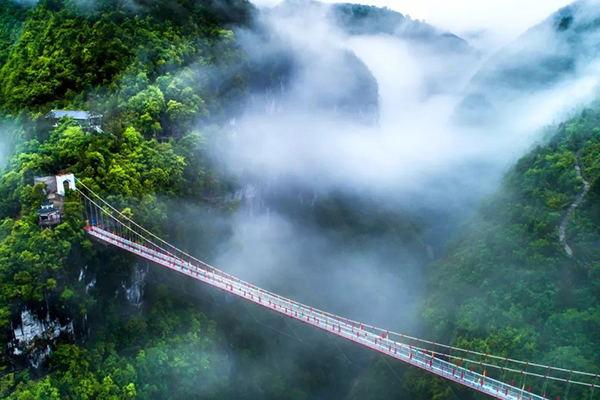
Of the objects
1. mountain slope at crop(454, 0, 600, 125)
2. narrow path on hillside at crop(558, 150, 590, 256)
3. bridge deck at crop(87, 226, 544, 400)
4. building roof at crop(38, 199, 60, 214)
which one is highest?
mountain slope at crop(454, 0, 600, 125)

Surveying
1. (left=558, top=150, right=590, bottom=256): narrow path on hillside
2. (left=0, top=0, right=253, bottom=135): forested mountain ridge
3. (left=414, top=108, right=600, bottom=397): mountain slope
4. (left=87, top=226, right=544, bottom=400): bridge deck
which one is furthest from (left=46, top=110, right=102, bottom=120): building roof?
(left=558, top=150, right=590, bottom=256): narrow path on hillside

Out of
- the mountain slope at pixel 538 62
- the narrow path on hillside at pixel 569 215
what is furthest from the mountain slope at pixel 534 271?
the mountain slope at pixel 538 62

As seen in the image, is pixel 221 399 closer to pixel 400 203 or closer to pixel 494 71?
pixel 400 203

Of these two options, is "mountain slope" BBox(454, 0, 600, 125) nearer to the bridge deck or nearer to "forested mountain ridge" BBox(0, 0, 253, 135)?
"forested mountain ridge" BBox(0, 0, 253, 135)

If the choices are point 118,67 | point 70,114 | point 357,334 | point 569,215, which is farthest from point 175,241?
point 569,215

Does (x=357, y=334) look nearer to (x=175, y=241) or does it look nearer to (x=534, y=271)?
(x=534, y=271)

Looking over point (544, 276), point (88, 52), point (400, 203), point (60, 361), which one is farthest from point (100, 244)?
point (400, 203)
